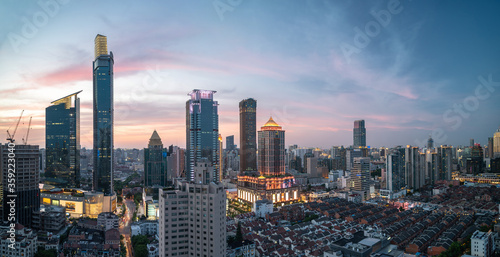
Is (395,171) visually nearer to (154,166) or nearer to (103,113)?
(154,166)

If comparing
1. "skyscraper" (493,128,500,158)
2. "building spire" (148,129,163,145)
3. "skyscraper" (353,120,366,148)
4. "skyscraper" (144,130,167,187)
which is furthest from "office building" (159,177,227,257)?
"skyscraper" (353,120,366,148)

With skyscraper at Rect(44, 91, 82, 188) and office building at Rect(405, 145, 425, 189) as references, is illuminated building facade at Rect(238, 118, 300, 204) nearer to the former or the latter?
office building at Rect(405, 145, 425, 189)

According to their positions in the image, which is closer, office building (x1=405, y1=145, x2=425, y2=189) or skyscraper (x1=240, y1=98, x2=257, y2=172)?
office building (x1=405, y1=145, x2=425, y2=189)

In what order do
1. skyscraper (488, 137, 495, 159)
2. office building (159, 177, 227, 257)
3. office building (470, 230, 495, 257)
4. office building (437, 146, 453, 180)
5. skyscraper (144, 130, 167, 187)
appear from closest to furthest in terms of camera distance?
office building (159, 177, 227, 257) < office building (470, 230, 495, 257) < skyscraper (144, 130, 167, 187) < office building (437, 146, 453, 180) < skyscraper (488, 137, 495, 159)

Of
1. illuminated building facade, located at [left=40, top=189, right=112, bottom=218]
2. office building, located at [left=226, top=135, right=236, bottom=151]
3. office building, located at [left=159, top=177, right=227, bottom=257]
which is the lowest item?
illuminated building facade, located at [left=40, top=189, right=112, bottom=218]

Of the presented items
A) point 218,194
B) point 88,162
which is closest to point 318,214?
point 218,194

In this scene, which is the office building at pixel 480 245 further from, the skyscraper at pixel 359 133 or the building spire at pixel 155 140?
the skyscraper at pixel 359 133

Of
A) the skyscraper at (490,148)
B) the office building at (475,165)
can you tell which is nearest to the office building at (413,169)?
the office building at (475,165)
